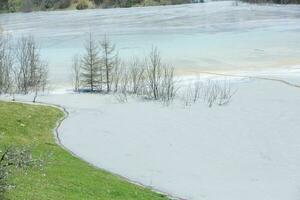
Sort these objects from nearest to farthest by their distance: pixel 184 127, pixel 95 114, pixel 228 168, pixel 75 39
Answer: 1. pixel 228 168
2. pixel 184 127
3. pixel 95 114
4. pixel 75 39

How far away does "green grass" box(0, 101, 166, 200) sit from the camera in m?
12.1

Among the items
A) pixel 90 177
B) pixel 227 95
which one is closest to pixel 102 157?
pixel 90 177

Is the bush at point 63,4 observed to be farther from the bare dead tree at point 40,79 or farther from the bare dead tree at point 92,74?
the bare dead tree at point 92,74

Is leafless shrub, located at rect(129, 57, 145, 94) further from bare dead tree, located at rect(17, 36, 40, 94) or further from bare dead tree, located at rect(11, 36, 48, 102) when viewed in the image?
bare dead tree, located at rect(17, 36, 40, 94)

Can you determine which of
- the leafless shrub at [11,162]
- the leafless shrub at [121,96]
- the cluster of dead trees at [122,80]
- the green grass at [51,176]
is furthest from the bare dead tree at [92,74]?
the leafless shrub at [11,162]

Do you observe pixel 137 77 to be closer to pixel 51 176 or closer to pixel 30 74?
pixel 30 74

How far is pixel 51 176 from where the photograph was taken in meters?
14.8

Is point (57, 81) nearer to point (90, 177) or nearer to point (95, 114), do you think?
point (95, 114)

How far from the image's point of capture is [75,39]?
7131cm

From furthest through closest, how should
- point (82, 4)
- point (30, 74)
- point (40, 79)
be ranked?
point (82, 4) < point (30, 74) < point (40, 79)

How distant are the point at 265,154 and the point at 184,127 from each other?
20.3 ft

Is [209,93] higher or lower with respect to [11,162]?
lower

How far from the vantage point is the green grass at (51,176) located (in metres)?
12.1

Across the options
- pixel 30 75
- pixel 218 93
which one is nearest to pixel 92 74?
pixel 30 75
